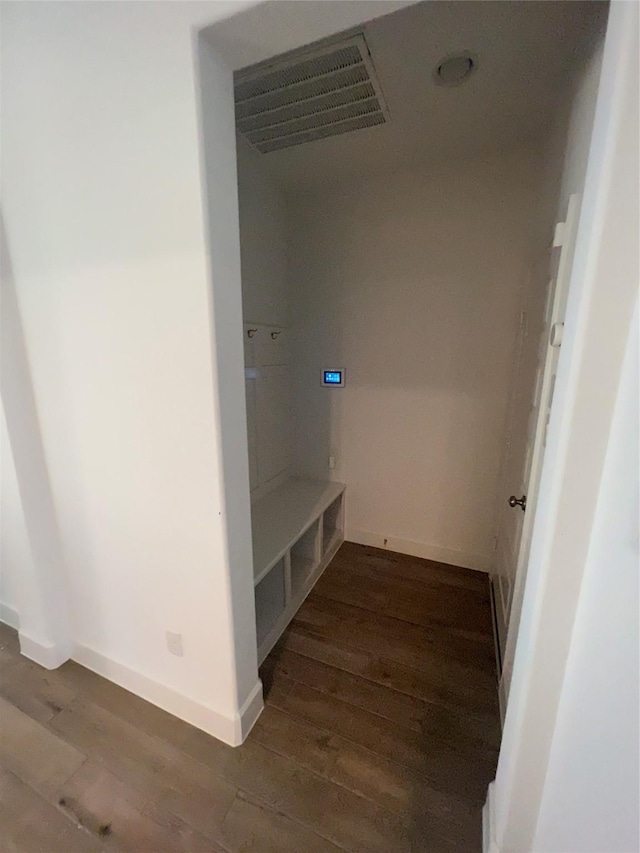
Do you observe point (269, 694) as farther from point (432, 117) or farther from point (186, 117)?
point (432, 117)

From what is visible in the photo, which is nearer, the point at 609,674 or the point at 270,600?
the point at 609,674

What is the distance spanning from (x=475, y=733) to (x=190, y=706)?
3.93 ft

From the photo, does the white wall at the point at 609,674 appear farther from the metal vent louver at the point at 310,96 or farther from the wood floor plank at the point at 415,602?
the metal vent louver at the point at 310,96

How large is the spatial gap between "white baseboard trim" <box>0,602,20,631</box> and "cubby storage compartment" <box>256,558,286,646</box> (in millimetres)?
1350

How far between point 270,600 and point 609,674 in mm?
1769

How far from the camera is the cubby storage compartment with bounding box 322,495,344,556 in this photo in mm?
2822

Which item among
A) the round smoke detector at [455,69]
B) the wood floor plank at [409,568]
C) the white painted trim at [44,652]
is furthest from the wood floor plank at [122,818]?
the round smoke detector at [455,69]

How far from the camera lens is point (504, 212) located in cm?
209

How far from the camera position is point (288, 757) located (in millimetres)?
1426

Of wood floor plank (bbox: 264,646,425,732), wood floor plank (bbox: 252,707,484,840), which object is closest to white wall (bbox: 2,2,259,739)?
wood floor plank (bbox: 252,707,484,840)

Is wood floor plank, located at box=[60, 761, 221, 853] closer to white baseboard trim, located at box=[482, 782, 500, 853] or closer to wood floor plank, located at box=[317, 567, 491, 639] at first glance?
white baseboard trim, located at box=[482, 782, 500, 853]

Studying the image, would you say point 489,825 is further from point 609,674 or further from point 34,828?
point 34,828

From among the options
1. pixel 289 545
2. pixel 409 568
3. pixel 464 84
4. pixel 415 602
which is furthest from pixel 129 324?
pixel 409 568

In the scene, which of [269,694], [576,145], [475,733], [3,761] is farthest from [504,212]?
[3,761]
